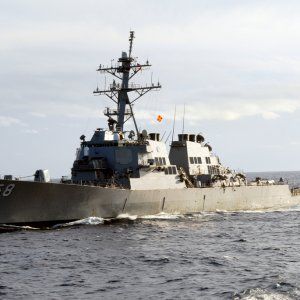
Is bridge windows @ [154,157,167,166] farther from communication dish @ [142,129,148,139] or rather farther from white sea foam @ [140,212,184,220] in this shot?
white sea foam @ [140,212,184,220]

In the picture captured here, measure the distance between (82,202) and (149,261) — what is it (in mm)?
8845

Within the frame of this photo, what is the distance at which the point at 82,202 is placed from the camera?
92.9 feet

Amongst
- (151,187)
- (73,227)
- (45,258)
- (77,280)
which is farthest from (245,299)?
(151,187)

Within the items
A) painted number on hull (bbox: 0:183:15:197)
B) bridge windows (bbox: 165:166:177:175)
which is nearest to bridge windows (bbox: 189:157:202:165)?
bridge windows (bbox: 165:166:177:175)

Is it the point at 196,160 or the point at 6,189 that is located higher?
the point at 196,160

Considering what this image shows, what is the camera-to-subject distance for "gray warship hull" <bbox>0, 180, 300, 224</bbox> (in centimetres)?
2680

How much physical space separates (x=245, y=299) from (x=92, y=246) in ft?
31.3

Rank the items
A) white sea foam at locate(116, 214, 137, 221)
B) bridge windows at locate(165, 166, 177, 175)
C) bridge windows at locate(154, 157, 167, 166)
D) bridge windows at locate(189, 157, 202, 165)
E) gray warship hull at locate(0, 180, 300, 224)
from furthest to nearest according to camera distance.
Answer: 1. bridge windows at locate(189, 157, 202, 165)
2. bridge windows at locate(165, 166, 177, 175)
3. bridge windows at locate(154, 157, 167, 166)
4. white sea foam at locate(116, 214, 137, 221)
5. gray warship hull at locate(0, 180, 300, 224)

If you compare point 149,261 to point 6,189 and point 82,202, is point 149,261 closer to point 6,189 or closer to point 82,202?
point 82,202

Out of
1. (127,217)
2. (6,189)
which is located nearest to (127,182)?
(127,217)

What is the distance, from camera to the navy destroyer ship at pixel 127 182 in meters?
27.2

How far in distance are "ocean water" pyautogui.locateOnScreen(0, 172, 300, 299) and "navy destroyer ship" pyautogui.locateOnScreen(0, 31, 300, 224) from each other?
2.98 feet

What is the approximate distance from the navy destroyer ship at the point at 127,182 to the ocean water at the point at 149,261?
0.91 meters

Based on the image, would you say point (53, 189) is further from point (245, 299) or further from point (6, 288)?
point (245, 299)
